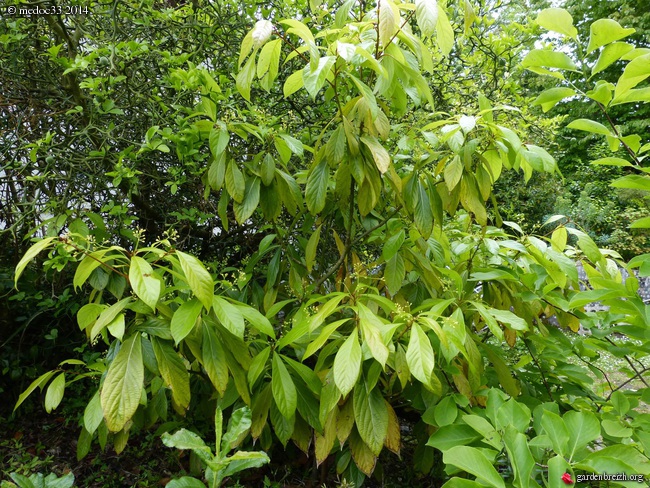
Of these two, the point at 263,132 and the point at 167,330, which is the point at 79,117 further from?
the point at 167,330

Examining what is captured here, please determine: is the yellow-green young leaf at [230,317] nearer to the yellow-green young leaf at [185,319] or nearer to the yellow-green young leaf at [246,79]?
the yellow-green young leaf at [185,319]

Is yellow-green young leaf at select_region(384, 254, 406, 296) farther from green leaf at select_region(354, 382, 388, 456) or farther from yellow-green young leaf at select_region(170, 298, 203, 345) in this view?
yellow-green young leaf at select_region(170, 298, 203, 345)

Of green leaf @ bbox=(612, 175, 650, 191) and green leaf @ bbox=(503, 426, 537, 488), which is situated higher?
green leaf @ bbox=(612, 175, 650, 191)

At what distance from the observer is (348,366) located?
3.95 ft

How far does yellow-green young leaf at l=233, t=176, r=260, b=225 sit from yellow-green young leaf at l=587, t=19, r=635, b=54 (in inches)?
45.1

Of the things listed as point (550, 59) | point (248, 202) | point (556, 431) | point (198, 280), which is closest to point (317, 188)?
point (248, 202)

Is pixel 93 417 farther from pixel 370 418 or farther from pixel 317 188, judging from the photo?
pixel 317 188

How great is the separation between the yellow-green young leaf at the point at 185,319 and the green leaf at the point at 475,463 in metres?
0.73

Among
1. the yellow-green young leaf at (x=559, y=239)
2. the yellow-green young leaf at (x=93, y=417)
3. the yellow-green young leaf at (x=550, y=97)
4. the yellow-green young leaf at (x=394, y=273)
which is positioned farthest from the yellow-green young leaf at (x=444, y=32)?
the yellow-green young leaf at (x=93, y=417)

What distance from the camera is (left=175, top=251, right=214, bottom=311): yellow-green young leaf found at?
1.17 m

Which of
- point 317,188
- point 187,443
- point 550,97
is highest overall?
point 550,97

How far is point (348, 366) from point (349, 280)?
2.39ft

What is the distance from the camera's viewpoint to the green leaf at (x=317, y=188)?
1634 mm

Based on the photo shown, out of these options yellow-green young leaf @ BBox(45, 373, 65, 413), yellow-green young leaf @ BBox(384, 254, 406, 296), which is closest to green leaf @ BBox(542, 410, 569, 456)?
yellow-green young leaf @ BBox(384, 254, 406, 296)
